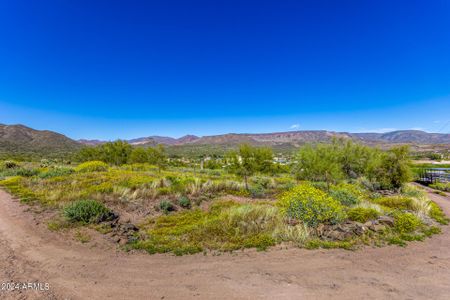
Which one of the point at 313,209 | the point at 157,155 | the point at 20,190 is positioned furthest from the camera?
the point at 157,155

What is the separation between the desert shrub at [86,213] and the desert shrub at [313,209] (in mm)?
7152

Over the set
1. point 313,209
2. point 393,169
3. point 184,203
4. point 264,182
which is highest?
point 393,169

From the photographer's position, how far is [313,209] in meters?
7.49

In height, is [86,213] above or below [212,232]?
above

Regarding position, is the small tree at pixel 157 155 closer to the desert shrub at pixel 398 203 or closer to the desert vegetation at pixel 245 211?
the desert vegetation at pixel 245 211

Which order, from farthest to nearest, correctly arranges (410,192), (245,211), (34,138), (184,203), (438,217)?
(34,138), (410,192), (184,203), (438,217), (245,211)

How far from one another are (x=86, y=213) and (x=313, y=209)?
27.6ft

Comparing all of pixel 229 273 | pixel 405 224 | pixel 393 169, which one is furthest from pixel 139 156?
pixel 405 224

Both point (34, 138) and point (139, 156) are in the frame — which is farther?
point (34, 138)

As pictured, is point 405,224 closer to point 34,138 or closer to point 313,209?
point 313,209

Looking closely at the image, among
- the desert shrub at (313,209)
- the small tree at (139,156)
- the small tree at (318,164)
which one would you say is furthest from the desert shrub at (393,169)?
the small tree at (139,156)

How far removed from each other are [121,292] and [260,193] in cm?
1162

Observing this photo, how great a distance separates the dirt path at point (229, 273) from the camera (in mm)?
4145

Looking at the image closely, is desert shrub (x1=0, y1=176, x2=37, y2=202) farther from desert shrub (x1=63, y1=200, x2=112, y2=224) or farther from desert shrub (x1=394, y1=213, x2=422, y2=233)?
desert shrub (x1=394, y1=213, x2=422, y2=233)
